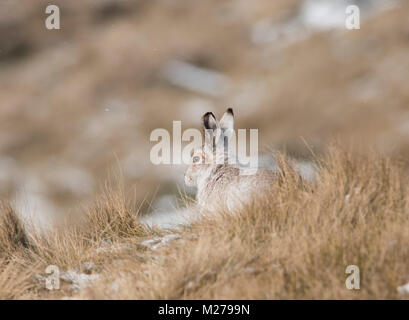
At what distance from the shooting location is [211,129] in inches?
239

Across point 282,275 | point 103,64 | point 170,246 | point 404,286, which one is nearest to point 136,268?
point 170,246

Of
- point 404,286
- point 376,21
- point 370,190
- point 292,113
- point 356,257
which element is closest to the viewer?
point 404,286

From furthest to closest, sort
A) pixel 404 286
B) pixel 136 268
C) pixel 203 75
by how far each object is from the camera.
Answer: pixel 203 75 → pixel 136 268 → pixel 404 286

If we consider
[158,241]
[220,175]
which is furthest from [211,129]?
[158,241]

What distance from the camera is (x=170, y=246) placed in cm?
494

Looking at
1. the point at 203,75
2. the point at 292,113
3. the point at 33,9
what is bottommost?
the point at 292,113

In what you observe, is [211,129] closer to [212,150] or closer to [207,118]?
[207,118]

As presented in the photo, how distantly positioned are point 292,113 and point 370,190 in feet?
101

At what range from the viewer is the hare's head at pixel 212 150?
609cm

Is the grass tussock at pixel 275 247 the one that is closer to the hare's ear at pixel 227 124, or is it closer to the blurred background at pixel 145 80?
the hare's ear at pixel 227 124

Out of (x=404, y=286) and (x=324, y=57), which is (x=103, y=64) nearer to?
(x=324, y=57)

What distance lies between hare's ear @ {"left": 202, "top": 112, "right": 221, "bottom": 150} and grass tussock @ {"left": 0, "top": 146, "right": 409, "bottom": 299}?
853mm

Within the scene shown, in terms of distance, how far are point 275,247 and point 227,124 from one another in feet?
6.89

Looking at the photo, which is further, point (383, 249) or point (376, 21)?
point (376, 21)
